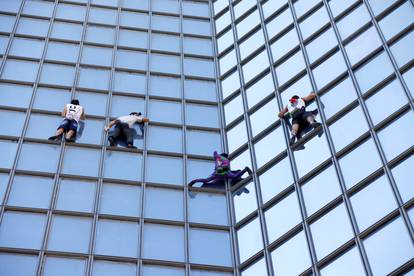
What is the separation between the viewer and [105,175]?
971 inches

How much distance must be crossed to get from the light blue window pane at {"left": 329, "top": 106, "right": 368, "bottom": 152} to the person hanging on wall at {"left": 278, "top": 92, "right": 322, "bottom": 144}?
0.84 m

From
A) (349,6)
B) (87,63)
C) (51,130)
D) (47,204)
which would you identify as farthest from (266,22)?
(47,204)

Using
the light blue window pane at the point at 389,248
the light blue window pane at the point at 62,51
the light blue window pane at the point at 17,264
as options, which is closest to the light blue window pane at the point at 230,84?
the light blue window pane at the point at 62,51

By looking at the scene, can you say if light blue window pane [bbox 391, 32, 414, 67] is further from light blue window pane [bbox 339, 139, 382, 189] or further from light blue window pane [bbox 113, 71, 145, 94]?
light blue window pane [bbox 113, 71, 145, 94]

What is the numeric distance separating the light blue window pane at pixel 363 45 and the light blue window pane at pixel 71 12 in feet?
39.1

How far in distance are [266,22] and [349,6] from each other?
4245 millimetres

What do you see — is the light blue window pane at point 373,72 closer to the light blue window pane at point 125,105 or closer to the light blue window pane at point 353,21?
the light blue window pane at point 353,21

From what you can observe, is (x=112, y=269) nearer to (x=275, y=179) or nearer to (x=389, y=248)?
(x=275, y=179)

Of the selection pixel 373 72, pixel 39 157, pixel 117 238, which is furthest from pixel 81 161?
pixel 373 72

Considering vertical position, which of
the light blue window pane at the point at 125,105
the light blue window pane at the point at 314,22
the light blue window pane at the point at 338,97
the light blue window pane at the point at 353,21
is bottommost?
the light blue window pane at the point at 338,97

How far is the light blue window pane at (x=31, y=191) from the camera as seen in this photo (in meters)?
23.0

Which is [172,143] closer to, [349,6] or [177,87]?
[177,87]

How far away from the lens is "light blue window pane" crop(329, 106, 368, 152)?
73.9 ft

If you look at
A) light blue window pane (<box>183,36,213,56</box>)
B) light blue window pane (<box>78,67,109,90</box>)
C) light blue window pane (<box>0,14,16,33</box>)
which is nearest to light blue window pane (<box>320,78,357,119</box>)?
light blue window pane (<box>183,36,213,56</box>)
